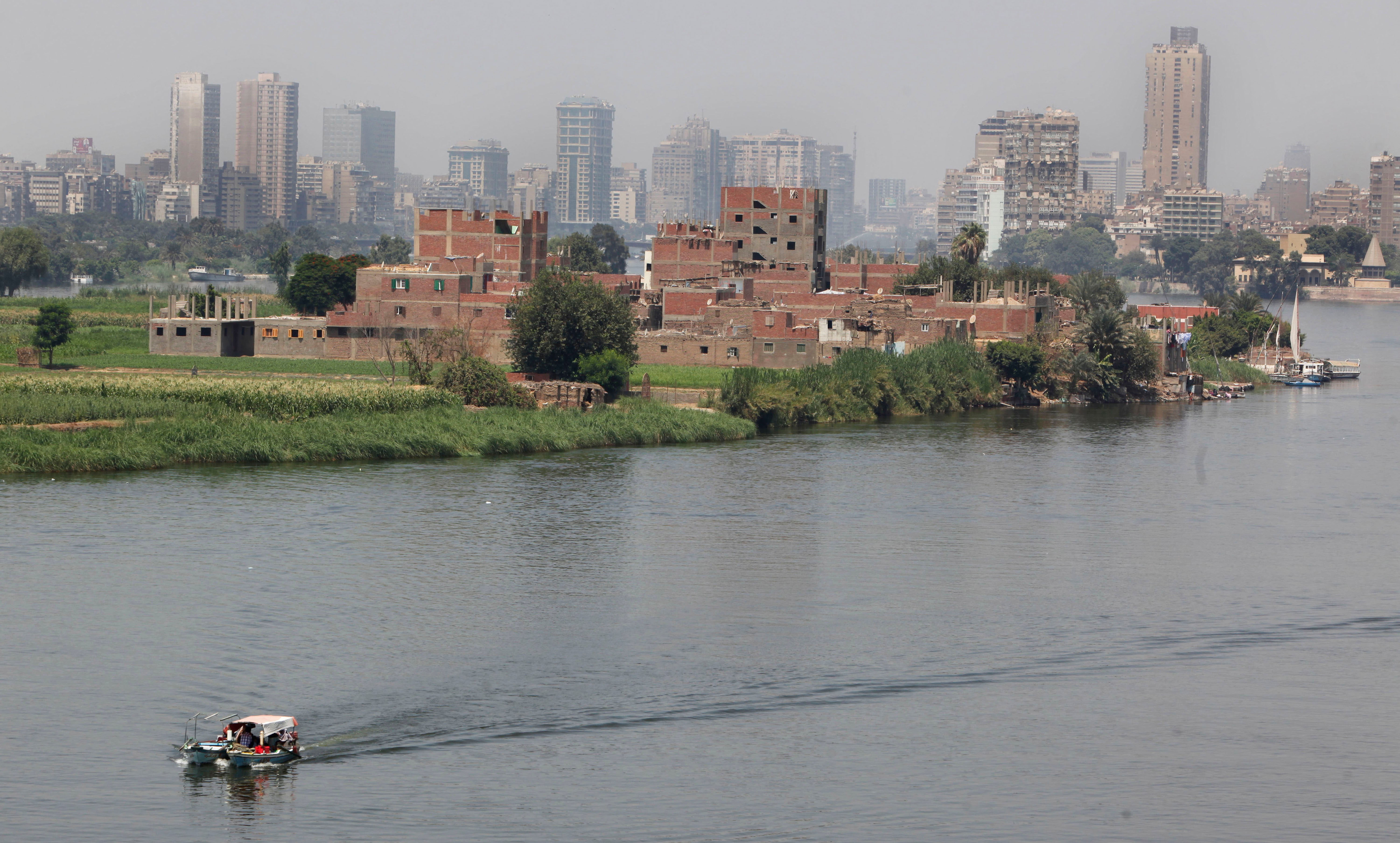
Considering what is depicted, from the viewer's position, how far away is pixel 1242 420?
230ft

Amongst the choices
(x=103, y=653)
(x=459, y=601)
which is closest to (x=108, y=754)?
(x=103, y=653)

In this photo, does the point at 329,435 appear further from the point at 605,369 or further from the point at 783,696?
the point at 783,696

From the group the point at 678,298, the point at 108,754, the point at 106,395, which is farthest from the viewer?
the point at 678,298

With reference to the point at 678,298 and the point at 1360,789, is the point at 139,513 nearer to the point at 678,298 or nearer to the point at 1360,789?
the point at 1360,789

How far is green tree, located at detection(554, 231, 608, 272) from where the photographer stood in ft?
413

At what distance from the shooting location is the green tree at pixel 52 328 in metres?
66.4

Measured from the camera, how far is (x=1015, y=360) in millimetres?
73438

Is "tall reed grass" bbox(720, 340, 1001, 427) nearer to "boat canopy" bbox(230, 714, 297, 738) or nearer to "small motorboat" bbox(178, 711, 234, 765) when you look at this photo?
"boat canopy" bbox(230, 714, 297, 738)

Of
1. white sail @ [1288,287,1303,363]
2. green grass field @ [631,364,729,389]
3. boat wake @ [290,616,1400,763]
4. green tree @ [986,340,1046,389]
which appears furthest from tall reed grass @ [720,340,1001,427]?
white sail @ [1288,287,1303,363]

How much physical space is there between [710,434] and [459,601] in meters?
26.0

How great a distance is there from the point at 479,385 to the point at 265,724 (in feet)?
113

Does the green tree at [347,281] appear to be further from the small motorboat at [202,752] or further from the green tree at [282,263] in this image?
the small motorboat at [202,752]

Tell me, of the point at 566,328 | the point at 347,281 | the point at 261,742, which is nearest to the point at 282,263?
the point at 347,281

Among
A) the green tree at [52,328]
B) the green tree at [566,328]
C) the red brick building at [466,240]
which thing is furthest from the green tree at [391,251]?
the green tree at [566,328]
